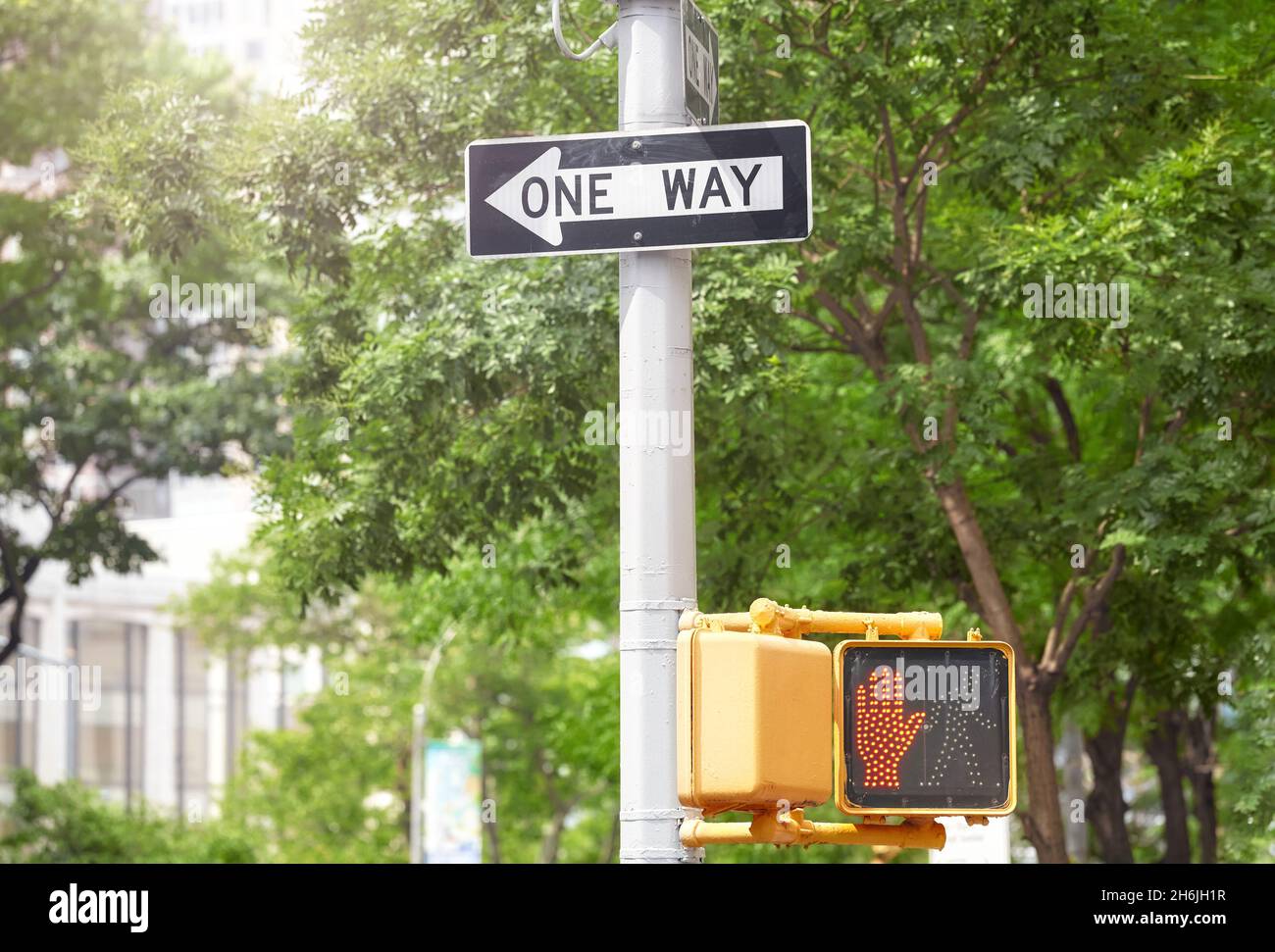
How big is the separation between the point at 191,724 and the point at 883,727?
75.7 m

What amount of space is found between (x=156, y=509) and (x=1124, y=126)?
68.2 metres

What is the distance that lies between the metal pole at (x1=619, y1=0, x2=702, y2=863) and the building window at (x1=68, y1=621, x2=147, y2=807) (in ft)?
223

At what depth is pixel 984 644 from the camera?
4285mm

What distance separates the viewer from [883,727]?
429 centimetres

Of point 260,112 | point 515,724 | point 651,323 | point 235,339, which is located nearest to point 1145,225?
point 260,112

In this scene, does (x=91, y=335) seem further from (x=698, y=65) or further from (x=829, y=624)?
(x=829, y=624)

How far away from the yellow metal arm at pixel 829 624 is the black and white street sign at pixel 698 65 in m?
1.52

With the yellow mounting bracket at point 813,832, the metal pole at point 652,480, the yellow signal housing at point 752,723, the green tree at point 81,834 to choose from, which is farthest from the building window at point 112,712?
the yellow signal housing at point 752,723

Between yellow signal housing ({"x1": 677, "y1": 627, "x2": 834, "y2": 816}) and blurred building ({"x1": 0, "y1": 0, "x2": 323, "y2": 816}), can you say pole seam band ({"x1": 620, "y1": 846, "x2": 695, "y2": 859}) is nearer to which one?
yellow signal housing ({"x1": 677, "y1": 627, "x2": 834, "y2": 816})

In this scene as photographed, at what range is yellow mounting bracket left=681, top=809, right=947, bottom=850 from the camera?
4180 millimetres

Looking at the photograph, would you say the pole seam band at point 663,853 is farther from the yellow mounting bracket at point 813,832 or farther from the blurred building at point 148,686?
the blurred building at point 148,686

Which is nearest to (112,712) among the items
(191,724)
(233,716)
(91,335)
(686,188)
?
(191,724)

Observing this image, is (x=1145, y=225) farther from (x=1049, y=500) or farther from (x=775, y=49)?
(x=1049, y=500)

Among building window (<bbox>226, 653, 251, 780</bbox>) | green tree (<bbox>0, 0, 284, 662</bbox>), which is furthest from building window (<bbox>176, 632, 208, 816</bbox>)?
green tree (<bbox>0, 0, 284, 662</bbox>)
